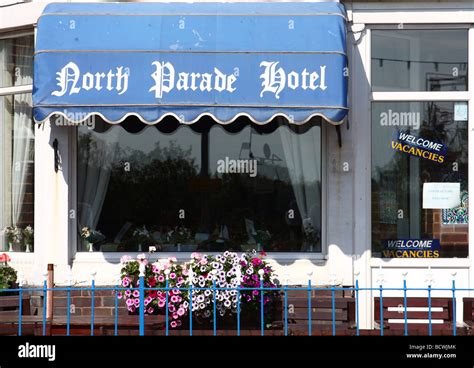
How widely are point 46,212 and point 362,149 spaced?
3.46 metres

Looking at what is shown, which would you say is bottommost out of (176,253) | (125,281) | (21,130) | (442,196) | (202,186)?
(125,281)

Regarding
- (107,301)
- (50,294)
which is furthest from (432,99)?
(50,294)

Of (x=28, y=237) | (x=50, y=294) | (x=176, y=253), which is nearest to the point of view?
(x=50, y=294)

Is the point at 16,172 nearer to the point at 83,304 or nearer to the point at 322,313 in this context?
the point at 83,304

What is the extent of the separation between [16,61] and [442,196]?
4943 mm

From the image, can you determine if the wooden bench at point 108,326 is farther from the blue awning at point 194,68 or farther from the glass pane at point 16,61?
the glass pane at point 16,61

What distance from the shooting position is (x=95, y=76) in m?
9.89

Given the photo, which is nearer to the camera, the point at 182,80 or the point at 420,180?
the point at 182,80

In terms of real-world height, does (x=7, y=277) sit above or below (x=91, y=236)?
below

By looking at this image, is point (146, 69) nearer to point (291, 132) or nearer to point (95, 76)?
point (95, 76)

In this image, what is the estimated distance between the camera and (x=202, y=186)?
11.0 metres

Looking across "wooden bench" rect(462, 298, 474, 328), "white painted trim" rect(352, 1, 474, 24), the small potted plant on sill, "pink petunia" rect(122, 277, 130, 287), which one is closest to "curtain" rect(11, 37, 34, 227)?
the small potted plant on sill

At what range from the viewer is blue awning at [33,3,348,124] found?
9805 millimetres
